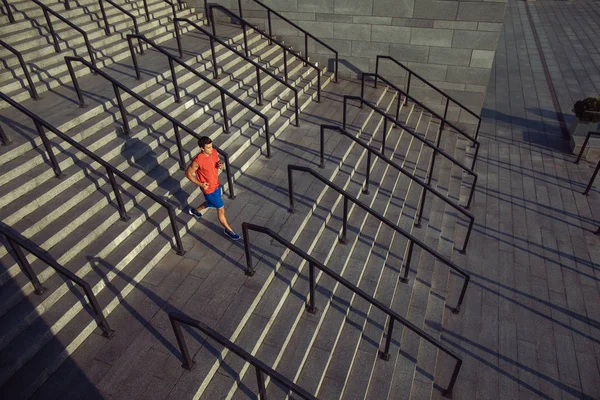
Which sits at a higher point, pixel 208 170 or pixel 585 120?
pixel 208 170

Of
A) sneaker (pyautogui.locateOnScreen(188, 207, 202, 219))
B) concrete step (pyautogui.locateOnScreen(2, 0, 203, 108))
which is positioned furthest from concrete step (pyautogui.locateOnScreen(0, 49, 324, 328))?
concrete step (pyautogui.locateOnScreen(2, 0, 203, 108))

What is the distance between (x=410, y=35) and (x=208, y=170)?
7.69m

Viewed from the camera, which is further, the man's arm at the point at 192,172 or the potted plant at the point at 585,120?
the potted plant at the point at 585,120

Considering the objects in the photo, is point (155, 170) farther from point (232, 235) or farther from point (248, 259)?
point (248, 259)

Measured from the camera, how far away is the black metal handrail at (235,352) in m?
3.58

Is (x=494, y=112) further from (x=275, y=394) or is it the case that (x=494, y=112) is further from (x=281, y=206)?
(x=275, y=394)

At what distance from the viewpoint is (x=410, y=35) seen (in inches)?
421

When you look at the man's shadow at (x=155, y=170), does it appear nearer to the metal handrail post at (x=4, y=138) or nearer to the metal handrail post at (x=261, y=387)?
the metal handrail post at (x=4, y=138)

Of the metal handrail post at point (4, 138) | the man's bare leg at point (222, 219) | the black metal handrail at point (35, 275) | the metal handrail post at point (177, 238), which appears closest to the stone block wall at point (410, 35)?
the man's bare leg at point (222, 219)

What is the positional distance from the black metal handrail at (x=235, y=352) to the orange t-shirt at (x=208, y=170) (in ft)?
6.94

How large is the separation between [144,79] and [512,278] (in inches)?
320

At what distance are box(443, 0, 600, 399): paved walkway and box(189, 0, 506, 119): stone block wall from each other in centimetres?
228

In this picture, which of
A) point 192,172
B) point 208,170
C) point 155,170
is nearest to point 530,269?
point 208,170

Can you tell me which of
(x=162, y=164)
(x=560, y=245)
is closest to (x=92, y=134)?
(x=162, y=164)
